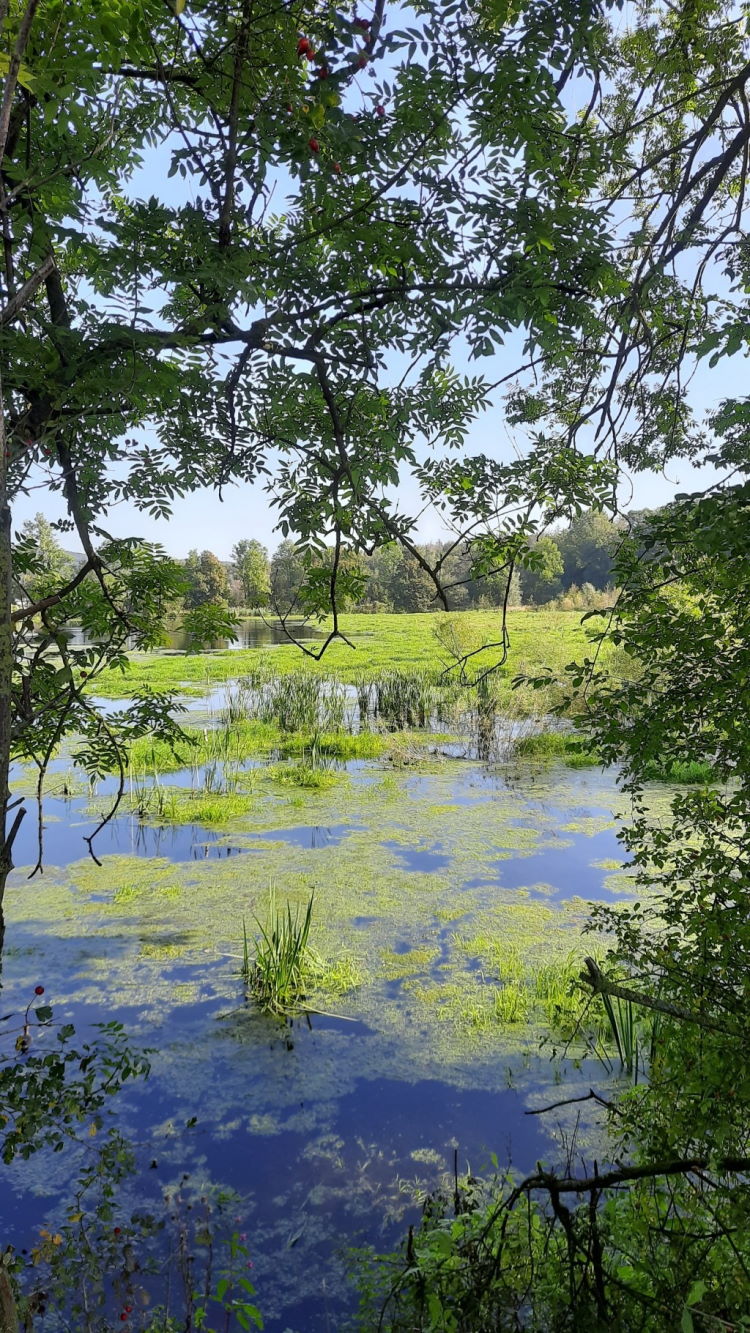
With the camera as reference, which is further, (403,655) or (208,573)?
(208,573)

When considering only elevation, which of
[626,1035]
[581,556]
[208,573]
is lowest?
[626,1035]

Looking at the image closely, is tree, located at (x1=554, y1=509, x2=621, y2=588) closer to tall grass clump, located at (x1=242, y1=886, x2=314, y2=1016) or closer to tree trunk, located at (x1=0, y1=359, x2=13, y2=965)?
tall grass clump, located at (x1=242, y1=886, x2=314, y2=1016)

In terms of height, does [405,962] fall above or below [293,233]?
below

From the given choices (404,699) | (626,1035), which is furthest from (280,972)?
(404,699)

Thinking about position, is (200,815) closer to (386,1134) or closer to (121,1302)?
(386,1134)

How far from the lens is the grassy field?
10.6 m

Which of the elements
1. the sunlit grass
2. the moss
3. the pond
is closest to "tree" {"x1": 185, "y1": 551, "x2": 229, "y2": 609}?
the sunlit grass

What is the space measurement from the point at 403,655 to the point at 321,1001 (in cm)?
1294

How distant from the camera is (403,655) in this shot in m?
16.6

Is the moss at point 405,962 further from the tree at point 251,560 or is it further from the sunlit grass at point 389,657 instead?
the tree at point 251,560

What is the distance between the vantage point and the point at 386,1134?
A: 2953 millimetres

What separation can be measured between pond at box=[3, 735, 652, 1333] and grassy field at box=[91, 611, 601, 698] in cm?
204

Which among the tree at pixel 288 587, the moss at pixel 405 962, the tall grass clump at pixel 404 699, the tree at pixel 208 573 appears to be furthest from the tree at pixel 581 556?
the tree at pixel 288 587

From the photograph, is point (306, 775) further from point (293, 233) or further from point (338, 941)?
point (293, 233)
